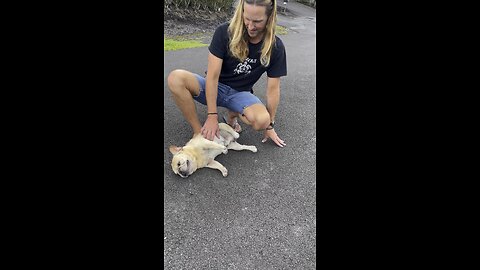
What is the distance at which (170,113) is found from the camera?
143 inches

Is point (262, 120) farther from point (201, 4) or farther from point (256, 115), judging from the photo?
point (201, 4)

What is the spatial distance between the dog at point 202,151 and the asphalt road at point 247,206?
6cm

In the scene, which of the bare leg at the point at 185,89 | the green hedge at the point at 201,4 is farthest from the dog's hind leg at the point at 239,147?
the green hedge at the point at 201,4

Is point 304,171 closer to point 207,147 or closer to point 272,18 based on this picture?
point 207,147

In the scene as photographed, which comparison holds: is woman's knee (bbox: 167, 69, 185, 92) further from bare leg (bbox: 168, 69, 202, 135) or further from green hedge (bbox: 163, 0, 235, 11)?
green hedge (bbox: 163, 0, 235, 11)

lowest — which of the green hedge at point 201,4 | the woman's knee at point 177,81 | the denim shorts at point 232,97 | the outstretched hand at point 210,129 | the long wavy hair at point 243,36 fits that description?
the green hedge at point 201,4

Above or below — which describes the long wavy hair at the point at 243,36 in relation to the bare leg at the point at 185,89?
above

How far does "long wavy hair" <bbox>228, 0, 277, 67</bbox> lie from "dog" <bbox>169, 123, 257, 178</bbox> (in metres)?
0.71

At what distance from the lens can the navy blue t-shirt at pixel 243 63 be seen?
104 inches

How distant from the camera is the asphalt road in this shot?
1901 millimetres

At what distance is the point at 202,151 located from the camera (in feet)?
8.82

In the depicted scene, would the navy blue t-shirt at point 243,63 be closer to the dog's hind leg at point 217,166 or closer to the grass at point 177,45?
the dog's hind leg at point 217,166

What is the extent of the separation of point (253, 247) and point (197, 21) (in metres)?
10.2
